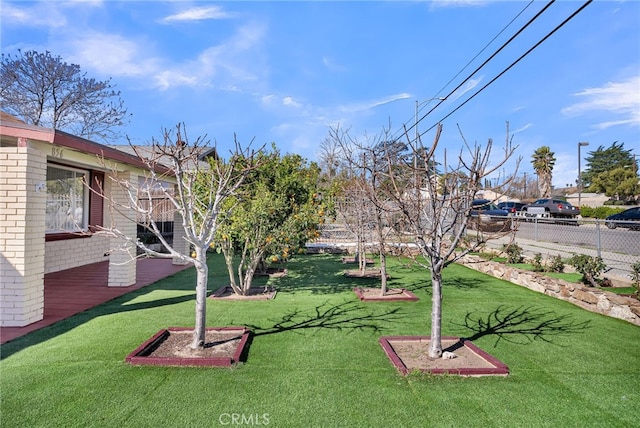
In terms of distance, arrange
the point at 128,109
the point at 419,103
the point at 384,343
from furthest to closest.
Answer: the point at 128,109 < the point at 419,103 < the point at 384,343

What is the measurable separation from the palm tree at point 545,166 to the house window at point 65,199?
43927 millimetres

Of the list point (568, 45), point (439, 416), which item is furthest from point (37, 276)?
point (568, 45)

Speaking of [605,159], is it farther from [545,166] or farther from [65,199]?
[65,199]

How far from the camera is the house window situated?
9.52 meters

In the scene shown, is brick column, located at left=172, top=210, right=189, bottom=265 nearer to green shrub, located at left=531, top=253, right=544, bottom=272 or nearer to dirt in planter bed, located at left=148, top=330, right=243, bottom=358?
dirt in planter bed, located at left=148, top=330, right=243, bottom=358

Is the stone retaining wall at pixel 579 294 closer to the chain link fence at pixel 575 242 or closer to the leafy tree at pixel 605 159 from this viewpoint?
the chain link fence at pixel 575 242

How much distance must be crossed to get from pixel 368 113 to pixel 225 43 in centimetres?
826

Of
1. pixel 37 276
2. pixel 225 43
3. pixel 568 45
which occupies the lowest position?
pixel 37 276

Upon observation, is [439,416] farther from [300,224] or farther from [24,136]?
[24,136]

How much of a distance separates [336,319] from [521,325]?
2754 millimetres

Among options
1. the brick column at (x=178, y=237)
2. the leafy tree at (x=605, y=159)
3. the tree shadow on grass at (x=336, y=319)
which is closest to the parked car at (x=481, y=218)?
the tree shadow on grass at (x=336, y=319)

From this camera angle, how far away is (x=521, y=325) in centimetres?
555

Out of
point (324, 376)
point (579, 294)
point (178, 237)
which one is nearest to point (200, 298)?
point (324, 376)

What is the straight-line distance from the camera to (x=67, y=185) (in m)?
10.0
